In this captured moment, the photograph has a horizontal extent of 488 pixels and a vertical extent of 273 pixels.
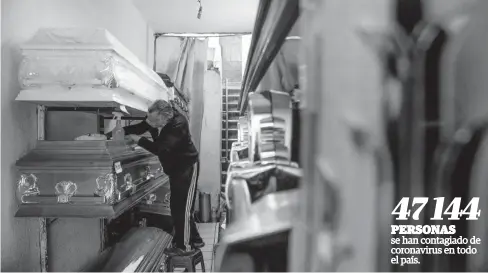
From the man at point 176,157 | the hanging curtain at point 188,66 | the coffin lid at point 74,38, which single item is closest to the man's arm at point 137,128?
the man at point 176,157

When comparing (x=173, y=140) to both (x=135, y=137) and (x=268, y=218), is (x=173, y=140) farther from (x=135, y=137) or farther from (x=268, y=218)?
(x=268, y=218)

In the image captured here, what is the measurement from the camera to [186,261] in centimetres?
168

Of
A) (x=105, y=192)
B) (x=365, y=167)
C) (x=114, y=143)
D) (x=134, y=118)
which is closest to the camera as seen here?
(x=365, y=167)

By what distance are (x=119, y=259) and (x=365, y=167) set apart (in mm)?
1261

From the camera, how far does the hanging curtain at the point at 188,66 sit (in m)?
1.56

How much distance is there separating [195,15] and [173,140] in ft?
1.66

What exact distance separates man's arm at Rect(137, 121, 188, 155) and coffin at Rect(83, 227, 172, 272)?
0.40 metres

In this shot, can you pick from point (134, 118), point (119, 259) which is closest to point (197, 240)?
point (119, 259)

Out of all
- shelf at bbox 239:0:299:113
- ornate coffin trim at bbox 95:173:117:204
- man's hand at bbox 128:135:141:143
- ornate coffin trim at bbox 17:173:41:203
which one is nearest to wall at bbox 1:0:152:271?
ornate coffin trim at bbox 17:173:41:203

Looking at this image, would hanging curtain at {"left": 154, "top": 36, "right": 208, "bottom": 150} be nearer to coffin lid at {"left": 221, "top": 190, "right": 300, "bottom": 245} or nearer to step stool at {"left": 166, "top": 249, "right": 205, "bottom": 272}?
step stool at {"left": 166, "top": 249, "right": 205, "bottom": 272}

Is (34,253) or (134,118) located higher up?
(134,118)

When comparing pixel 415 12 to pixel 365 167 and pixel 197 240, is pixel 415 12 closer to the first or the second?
pixel 365 167

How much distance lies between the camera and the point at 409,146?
23cm

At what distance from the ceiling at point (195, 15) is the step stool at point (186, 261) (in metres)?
0.99
